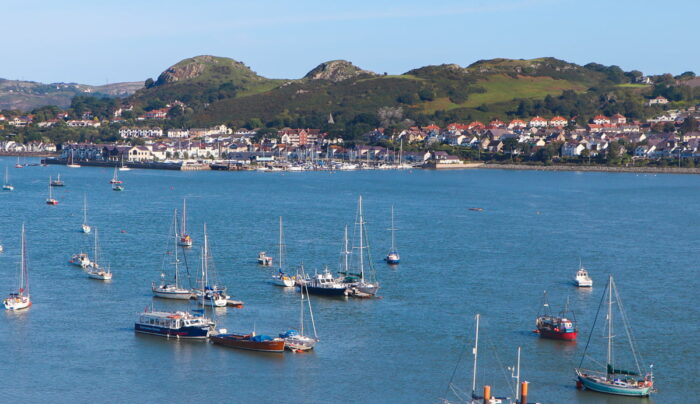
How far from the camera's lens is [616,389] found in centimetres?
1573

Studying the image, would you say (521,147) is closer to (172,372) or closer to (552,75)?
(552,75)

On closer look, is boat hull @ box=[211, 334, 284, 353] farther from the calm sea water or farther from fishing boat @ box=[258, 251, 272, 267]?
fishing boat @ box=[258, 251, 272, 267]

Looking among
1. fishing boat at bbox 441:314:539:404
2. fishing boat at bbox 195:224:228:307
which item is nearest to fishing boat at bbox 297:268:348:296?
fishing boat at bbox 195:224:228:307

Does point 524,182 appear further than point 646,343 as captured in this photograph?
Yes

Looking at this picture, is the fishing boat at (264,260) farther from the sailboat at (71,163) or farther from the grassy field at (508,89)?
the grassy field at (508,89)

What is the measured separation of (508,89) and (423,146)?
29.0 m

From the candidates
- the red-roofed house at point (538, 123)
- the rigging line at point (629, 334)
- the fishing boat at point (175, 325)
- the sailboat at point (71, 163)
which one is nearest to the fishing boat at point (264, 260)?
the fishing boat at point (175, 325)

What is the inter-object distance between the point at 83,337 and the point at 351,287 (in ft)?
21.8

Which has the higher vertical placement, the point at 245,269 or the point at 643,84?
the point at 643,84

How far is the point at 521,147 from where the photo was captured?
85.4m

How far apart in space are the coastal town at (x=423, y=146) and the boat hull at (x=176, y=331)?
59.3 m

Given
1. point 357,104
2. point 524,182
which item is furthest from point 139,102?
point 524,182

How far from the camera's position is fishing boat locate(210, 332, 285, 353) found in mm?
17781

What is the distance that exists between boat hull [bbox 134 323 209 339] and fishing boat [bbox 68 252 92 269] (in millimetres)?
7349
